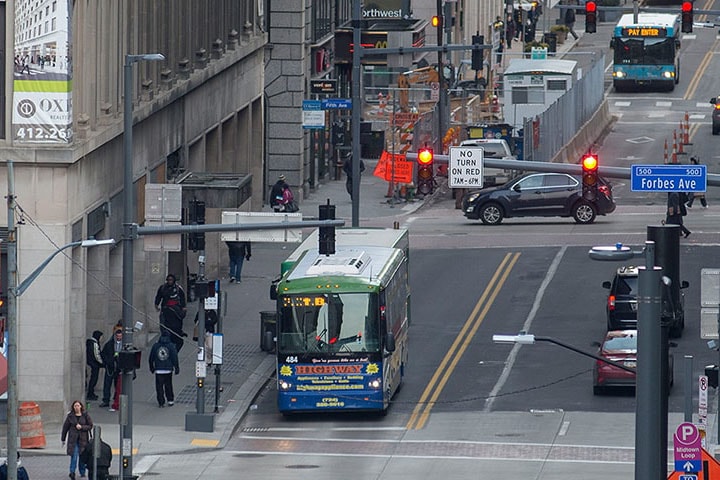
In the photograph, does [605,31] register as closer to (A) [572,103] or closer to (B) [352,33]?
(A) [572,103]

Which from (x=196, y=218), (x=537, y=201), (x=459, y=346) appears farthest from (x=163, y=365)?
(x=537, y=201)

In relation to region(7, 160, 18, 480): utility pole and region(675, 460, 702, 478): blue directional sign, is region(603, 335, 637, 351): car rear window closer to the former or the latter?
region(7, 160, 18, 480): utility pole

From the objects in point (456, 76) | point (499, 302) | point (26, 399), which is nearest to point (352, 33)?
point (499, 302)

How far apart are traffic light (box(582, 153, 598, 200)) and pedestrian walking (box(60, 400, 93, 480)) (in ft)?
32.2

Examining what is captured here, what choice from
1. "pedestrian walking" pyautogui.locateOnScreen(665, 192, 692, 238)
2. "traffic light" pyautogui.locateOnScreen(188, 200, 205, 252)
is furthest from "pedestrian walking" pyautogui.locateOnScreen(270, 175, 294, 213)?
"traffic light" pyautogui.locateOnScreen(188, 200, 205, 252)

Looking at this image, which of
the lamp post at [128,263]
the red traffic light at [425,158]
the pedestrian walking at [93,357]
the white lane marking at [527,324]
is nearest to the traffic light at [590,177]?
the red traffic light at [425,158]

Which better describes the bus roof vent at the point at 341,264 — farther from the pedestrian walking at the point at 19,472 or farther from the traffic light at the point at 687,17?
the traffic light at the point at 687,17

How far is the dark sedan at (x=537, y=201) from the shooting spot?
59594 millimetres

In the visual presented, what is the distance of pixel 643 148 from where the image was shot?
77.6 metres

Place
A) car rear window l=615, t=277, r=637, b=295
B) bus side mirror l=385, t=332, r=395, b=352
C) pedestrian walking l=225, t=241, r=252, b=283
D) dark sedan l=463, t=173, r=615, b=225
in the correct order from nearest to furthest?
bus side mirror l=385, t=332, r=395, b=352 → car rear window l=615, t=277, r=637, b=295 → pedestrian walking l=225, t=241, r=252, b=283 → dark sedan l=463, t=173, r=615, b=225

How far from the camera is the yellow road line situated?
127 ft

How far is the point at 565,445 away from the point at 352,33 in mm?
15819

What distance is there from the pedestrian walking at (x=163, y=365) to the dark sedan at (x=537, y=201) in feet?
73.5

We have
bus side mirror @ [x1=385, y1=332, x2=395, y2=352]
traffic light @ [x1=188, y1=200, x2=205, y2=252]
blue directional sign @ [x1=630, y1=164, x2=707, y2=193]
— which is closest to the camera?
blue directional sign @ [x1=630, y1=164, x2=707, y2=193]
